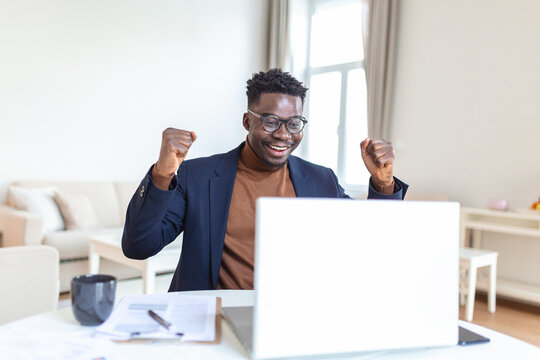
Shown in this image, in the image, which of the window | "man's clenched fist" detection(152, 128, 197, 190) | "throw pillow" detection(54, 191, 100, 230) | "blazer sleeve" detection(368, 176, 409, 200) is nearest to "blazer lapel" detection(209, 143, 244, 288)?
"man's clenched fist" detection(152, 128, 197, 190)

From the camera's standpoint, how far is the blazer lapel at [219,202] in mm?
1240

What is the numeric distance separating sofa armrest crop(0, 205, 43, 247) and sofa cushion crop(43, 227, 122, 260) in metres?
0.08

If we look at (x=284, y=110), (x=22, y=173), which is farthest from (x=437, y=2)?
(x=22, y=173)

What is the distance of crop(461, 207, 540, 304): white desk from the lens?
3.27 meters

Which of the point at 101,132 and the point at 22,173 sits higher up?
the point at 101,132

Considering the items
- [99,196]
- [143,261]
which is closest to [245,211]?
[143,261]

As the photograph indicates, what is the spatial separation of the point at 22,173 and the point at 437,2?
383 cm

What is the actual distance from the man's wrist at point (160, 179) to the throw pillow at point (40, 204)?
2.82 meters

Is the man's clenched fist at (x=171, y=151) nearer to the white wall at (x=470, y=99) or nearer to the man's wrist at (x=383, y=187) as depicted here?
the man's wrist at (x=383, y=187)

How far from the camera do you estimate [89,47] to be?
4.34 metres

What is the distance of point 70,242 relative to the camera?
334cm

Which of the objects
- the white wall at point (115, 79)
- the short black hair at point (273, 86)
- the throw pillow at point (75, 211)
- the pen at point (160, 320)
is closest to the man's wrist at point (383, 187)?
the short black hair at point (273, 86)

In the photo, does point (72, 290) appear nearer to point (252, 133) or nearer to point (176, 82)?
point (252, 133)

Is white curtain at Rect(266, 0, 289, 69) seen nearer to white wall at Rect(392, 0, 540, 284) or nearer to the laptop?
white wall at Rect(392, 0, 540, 284)
